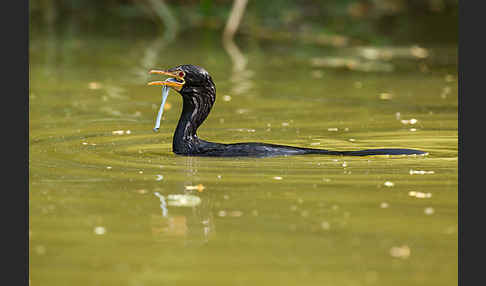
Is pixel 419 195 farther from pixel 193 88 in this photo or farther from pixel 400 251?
pixel 193 88

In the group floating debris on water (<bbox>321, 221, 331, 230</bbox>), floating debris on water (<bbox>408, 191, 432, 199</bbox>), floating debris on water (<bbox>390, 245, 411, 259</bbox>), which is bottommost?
floating debris on water (<bbox>390, 245, 411, 259</bbox>)

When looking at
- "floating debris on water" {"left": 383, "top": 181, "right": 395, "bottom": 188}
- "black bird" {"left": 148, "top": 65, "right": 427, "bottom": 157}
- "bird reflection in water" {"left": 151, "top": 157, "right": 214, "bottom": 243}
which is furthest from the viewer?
"black bird" {"left": 148, "top": 65, "right": 427, "bottom": 157}

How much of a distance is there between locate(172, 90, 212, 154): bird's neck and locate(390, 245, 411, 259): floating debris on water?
14.0 feet

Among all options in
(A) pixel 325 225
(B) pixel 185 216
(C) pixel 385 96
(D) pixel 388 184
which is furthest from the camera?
(C) pixel 385 96

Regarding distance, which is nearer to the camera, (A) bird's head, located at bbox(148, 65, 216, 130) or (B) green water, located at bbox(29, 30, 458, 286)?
(B) green water, located at bbox(29, 30, 458, 286)

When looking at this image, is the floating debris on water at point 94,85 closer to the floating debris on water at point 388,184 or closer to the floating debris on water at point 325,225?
the floating debris on water at point 388,184

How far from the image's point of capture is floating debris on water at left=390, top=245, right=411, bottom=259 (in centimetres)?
766

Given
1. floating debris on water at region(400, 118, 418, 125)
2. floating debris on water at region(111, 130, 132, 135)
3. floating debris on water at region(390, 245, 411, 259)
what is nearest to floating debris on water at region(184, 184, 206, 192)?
floating debris on water at region(390, 245, 411, 259)

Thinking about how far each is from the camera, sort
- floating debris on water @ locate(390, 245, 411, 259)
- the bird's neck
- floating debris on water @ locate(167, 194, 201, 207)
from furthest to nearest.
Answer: the bird's neck, floating debris on water @ locate(167, 194, 201, 207), floating debris on water @ locate(390, 245, 411, 259)

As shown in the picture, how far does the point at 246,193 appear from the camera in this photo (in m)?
9.66

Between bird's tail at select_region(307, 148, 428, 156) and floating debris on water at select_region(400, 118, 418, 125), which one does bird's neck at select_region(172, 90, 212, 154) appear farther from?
floating debris on water at select_region(400, 118, 418, 125)

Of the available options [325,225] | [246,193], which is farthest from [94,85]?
[325,225]

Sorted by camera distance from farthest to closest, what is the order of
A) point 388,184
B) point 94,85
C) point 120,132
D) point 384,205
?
point 94,85 < point 120,132 < point 388,184 < point 384,205

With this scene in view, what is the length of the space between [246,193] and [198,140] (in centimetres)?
229
